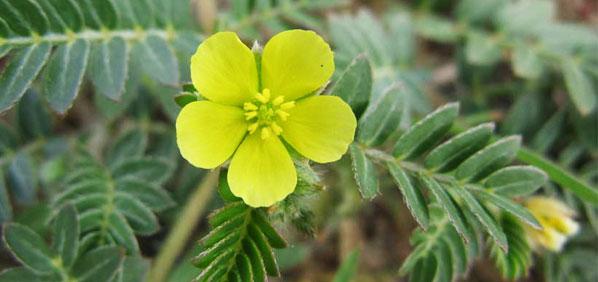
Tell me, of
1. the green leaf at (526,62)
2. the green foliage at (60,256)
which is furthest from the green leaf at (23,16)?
the green leaf at (526,62)

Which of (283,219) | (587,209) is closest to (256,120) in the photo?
(283,219)

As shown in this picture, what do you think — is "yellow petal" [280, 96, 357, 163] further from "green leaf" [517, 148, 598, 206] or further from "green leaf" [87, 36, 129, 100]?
"green leaf" [517, 148, 598, 206]

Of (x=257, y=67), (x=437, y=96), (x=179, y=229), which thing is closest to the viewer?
(x=257, y=67)

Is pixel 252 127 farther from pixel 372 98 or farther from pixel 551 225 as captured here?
pixel 551 225

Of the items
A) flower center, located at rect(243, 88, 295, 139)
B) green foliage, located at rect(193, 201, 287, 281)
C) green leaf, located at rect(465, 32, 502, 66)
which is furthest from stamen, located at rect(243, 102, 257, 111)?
green leaf, located at rect(465, 32, 502, 66)

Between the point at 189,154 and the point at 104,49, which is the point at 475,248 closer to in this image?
the point at 189,154

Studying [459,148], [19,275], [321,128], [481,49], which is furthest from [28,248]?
[481,49]

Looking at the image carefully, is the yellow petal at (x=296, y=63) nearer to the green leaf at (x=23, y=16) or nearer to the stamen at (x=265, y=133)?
the stamen at (x=265, y=133)
